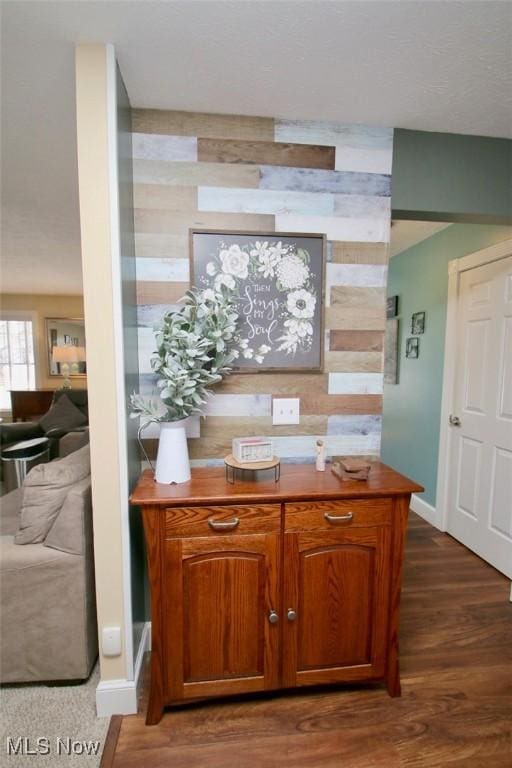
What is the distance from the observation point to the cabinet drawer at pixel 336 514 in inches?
Answer: 52.2

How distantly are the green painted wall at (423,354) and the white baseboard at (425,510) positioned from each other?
6 cm

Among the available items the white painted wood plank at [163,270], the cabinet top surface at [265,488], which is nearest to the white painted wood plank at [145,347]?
the white painted wood plank at [163,270]

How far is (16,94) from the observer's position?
4.78 ft

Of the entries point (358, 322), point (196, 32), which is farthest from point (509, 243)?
point (196, 32)

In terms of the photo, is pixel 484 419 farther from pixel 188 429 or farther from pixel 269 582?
pixel 188 429

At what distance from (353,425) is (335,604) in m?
0.80

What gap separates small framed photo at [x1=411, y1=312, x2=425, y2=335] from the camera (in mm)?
3154

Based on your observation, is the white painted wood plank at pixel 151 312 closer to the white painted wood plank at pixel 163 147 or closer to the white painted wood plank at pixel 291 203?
the white painted wood plank at pixel 291 203

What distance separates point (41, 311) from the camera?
6098 millimetres

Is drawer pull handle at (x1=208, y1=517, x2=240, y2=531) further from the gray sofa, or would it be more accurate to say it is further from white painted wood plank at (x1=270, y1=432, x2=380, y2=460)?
the gray sofa

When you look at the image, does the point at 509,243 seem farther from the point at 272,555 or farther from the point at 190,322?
the point at 272,555

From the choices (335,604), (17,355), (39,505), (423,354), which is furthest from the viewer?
(17,355)

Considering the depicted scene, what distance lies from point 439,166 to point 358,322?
910mm

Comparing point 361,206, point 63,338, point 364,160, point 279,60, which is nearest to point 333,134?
point 364,160
